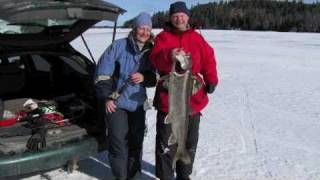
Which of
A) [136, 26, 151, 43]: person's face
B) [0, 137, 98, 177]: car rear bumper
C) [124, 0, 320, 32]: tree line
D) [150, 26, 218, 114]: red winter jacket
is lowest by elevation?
[124, 0, 320, 32]: tree line

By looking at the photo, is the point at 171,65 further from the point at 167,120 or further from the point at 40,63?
the point at 40,63

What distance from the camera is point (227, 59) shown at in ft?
54.3

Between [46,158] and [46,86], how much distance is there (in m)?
1.91

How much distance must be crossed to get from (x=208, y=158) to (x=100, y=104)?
1.40m

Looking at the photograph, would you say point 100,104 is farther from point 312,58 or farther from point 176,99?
point 312,58

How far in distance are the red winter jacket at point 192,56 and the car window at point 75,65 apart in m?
1.30

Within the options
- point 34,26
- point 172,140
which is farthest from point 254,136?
point 34,26

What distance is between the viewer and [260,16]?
275 feet

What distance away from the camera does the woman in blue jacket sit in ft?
14.2

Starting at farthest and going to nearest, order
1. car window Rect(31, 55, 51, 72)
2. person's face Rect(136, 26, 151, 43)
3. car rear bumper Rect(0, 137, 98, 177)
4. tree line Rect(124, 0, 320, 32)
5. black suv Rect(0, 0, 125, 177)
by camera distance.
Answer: tree line Rect(124, 0, 320, 32) → car window Rect(31, 55, 51, 72) → person's face Rect(136, 26, 151, 43) → black suv Rect(0, 0, 125, 177) → car rear bumper Rect(0, 137, 98, 177)

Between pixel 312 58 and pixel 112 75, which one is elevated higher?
pixel 112 75

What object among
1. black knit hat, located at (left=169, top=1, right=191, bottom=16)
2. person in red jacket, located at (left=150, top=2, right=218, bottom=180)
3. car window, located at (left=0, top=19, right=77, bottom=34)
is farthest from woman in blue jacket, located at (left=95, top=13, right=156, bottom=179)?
car window, located at (left=0, top=19, right=77, bottom=34)

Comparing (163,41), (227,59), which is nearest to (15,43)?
(163,41)

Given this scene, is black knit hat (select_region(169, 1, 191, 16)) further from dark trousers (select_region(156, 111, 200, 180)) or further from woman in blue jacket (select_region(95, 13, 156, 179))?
dark trousers (select_region(156, 111, 200, 180))
